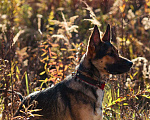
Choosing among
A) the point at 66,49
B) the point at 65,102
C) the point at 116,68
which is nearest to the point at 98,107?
the point at 65,102

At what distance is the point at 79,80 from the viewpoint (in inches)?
154

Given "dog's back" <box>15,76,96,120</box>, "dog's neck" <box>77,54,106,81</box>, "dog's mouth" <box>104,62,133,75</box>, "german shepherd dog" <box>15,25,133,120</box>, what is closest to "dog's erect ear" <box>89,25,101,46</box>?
"german shepherd dog" <box>15,25,133,120</box>

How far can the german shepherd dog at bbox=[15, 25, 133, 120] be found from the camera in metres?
3.80

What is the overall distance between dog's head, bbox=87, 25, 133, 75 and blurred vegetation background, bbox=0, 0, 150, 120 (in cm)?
60

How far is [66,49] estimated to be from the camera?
6.04 meters

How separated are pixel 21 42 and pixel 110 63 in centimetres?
444

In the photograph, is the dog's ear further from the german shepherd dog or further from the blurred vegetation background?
the blurred vegetation background

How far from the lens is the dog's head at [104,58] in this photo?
3.87m

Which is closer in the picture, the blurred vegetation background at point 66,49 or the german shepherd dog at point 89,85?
the german shepherd dog at point 89,85

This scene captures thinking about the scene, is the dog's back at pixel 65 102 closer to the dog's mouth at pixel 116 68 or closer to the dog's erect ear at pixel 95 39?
the dog's mouth at pixel 116 68

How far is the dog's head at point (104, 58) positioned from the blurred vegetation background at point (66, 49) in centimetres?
60

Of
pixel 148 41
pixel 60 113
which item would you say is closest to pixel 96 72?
pixel 60 113

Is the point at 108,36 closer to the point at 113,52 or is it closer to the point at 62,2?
the point at 113,52

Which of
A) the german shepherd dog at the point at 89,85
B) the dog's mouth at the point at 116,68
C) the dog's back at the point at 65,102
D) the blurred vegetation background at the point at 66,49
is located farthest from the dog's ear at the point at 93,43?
the blurred vegetation background at the point at 66,49
